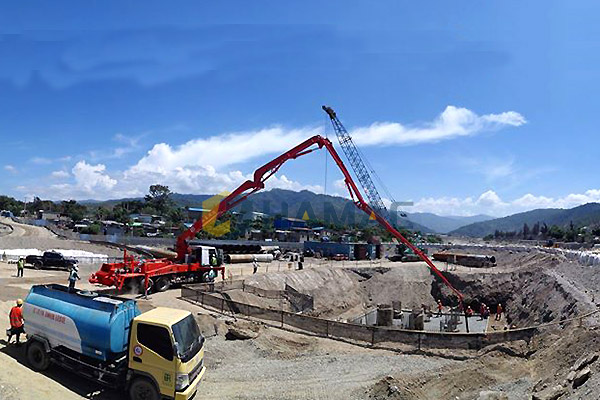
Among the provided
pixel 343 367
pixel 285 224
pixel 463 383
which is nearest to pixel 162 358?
pixel 343 367

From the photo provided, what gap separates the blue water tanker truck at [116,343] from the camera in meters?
10.1

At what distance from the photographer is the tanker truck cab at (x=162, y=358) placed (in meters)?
9.98

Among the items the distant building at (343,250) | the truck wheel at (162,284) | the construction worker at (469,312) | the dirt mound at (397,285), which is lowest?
the construction worker at (469,312)

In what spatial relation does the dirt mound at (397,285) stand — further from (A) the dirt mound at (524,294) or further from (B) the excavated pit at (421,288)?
(A) the dirt mound at (524,294)

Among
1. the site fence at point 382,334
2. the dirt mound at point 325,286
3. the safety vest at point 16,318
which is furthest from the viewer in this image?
the dirt mound at point 325,286

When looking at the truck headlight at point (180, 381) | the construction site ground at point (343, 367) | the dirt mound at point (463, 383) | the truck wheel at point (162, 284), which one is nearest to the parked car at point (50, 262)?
the construction site ground at point (343, 367)

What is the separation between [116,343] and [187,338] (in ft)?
6.10

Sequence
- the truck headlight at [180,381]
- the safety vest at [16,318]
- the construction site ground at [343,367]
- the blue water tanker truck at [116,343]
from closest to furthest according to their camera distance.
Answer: the truck headlight at [180,381]
the blue water tanker truck at [116,343]
the construction site ground at [343,367]
the safety vest at [16,318]

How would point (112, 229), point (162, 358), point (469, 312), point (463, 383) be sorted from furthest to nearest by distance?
1. point (112, 229)
2. point (469, 312)
3. point (463, 383)
4. point (162, 358)

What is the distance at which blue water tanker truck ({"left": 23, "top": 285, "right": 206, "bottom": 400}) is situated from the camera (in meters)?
10.1

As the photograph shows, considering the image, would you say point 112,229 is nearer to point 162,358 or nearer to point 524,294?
point 524,294

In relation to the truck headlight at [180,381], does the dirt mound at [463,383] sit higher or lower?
lower

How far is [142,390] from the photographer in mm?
10336

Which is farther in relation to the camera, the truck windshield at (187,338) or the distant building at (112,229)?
the distant building at (112,229)
